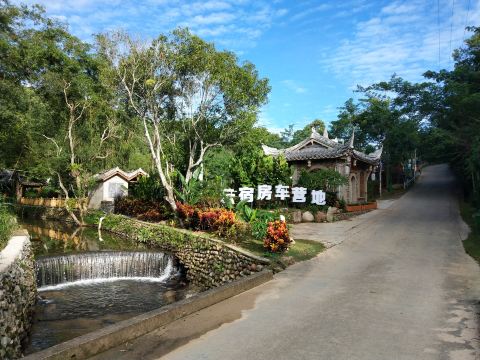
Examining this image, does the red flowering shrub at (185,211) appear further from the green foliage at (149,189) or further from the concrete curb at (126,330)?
the concrete curb at (126,330)

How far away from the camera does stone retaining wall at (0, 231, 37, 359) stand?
6734 mm

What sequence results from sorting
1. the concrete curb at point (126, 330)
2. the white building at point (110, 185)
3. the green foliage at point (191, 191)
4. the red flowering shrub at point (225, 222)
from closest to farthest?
the concrete curb at point (126, 330) < the red flowering shrub at point (225, 222) < the green foliage at point (191, 191) < the white building at point (110, 185)

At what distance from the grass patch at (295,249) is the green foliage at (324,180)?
30.0 ft

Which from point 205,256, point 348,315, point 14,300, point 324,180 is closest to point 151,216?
point 205,256

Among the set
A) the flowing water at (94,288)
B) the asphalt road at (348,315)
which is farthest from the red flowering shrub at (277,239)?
the flowing water at (94,288)

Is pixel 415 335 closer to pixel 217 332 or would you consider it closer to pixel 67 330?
pixel 217 332

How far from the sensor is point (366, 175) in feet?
101

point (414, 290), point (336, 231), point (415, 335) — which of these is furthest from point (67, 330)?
point (336, 231)

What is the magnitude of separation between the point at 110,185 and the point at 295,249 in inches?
856

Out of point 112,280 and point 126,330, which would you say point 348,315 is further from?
point 112,280

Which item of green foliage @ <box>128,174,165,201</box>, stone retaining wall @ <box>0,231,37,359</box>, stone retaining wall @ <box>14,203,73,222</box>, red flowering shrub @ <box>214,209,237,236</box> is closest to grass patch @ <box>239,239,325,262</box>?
red flowering shrub @ <box>214,209,237,236</box>

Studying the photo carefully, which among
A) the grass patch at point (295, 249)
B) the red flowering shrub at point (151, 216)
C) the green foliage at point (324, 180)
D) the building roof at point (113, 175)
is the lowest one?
the grass patch at point (295, 249)

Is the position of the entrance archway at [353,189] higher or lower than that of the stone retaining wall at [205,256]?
higher

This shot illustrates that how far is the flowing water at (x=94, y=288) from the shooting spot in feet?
29.3
